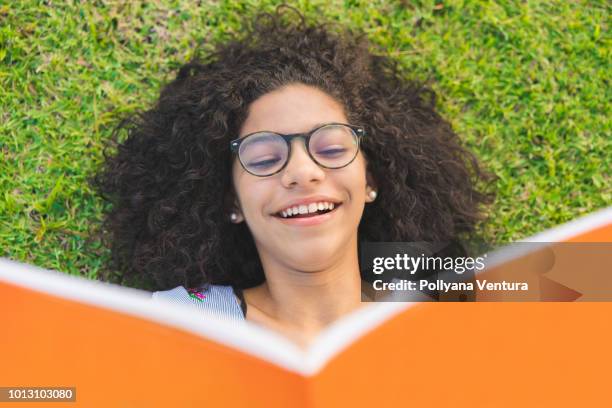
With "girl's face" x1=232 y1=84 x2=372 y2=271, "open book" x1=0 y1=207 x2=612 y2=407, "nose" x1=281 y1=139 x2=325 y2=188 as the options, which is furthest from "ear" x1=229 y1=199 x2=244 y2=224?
"open book" x1=0 y1=207 x2=612 y2=407

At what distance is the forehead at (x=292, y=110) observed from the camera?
7.00 feet

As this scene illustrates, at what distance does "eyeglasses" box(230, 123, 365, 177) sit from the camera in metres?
2.09

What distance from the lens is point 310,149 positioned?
208cm

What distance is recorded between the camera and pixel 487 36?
2807 mm

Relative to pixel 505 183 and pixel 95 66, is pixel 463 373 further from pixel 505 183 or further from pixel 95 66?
pixel 95 66

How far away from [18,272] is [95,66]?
4.30ft

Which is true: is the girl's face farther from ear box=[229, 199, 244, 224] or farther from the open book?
the open book

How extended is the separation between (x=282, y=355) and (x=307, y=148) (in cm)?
76

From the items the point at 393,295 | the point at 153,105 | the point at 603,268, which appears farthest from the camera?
the point at 153,105

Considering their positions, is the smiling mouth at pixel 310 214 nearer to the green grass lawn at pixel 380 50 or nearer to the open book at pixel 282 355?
the open book at pixel 282 355

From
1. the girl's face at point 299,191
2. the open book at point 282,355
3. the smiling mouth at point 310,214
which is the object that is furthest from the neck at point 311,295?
the open book at point 282,355

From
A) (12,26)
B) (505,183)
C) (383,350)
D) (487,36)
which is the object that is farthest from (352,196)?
(12,26)

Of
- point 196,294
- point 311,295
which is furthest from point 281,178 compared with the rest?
point 196,294

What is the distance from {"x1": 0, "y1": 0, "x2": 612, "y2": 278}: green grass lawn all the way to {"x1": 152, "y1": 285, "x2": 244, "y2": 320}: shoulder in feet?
1.44
